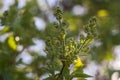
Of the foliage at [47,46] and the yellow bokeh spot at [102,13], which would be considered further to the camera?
the yellow bokeh spot at [102,13]

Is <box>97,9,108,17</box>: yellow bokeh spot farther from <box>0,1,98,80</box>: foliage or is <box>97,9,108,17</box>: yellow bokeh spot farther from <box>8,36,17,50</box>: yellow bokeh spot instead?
<box>8,36,17,50</box>: yellow bokeh spot

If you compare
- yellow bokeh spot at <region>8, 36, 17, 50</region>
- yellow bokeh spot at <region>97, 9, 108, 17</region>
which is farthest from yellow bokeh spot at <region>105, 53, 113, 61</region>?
yellow bokeh spot at <region>8, 36, 17, 50</region>

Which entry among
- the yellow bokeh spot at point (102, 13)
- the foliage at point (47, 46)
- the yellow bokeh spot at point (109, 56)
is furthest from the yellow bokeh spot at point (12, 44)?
the yellow bokeh spot at point (102, 13)

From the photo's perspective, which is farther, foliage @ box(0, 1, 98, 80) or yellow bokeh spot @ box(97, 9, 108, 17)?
yellow bokeh spot @ box(97, 9, 108, 17)

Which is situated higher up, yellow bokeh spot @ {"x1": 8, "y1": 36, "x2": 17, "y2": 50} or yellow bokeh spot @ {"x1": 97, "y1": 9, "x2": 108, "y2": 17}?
yellow bokeh spot @ {"x1": 97, "y1": 9, "x2": 108, "y2": 17}

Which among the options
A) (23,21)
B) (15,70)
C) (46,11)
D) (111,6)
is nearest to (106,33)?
(46,11)

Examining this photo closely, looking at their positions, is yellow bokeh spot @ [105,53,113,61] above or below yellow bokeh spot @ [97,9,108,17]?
below

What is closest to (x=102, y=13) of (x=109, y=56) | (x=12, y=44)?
(x=109, y=56)

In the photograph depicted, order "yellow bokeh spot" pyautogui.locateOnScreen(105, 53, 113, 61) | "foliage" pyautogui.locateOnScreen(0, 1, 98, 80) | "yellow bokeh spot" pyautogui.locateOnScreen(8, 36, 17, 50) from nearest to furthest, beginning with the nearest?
"foliage" pyautogui.locateOnScreen(0, 1, 98, 80)
"yellow bokeh spot" pyautogui.locateOnScreen(8, 36, 17, 50)
"yellow bokeh spot" pyautogui.locateOnScreen(105, 53, 113, 61)

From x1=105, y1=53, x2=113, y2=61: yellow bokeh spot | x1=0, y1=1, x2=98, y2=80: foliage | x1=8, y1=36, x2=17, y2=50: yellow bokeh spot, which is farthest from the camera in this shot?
x1=105, y1=53, x2=113, y2=61: yellow bokeh spot

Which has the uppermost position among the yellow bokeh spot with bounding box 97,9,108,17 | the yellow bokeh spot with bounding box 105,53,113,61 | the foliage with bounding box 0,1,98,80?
the yellow bokeh spot with bounding box 97,9,108,17

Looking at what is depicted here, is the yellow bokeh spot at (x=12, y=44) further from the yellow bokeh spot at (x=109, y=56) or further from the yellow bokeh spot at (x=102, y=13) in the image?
the yellow bokeh spot at (x=102, y=13)

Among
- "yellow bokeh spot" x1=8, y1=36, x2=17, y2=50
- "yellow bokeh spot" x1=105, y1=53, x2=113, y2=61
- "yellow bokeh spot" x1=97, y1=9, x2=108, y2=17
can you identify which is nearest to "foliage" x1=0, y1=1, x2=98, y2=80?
"yellow bokeh spot" x1=8, y1=36, x2=17, y2=50

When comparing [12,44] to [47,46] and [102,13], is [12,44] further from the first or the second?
[102,13]
